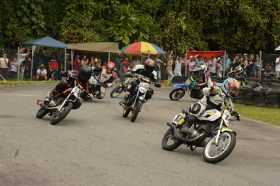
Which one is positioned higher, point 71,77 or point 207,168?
point 71,77

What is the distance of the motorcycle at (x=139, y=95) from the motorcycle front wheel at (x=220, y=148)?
541 cm

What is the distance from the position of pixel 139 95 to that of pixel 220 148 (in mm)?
5789

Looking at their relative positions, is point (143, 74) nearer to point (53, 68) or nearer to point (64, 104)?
point (64, 104)

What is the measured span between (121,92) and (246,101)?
4495 mm

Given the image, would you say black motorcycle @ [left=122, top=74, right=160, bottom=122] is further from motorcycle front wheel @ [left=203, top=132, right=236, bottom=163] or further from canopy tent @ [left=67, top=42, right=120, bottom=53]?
canopy tent @ [left=67, top=42, right=120, bottom=53]

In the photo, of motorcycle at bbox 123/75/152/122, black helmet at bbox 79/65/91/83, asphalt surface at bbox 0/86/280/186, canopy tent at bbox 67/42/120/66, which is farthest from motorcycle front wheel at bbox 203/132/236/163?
canopy tent at bbox 67/42/120/66

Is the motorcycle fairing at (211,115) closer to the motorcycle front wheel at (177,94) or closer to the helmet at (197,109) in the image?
the helmet at (197,109)

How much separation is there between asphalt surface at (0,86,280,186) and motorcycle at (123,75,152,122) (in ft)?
1.33

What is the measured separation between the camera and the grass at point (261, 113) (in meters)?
19.2

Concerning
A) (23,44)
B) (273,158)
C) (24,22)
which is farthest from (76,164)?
(24,22)

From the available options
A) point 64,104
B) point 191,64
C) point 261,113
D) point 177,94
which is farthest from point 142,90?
point 191,64

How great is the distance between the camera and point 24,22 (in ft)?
149

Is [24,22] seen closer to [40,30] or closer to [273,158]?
[40,30]

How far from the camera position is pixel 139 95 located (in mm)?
16656
